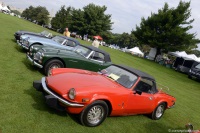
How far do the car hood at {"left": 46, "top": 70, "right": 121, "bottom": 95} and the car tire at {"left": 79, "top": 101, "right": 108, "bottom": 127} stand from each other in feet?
1.16

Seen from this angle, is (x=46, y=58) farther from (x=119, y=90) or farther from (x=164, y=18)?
(x=164, y=18)

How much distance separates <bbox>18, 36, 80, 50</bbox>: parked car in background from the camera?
1058 cm

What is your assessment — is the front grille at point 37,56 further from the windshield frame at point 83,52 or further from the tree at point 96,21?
the tree at point 96,21

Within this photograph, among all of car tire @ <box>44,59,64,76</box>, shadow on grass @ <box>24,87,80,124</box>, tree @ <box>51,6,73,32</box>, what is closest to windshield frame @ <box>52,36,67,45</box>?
car tire @ <box>44,59,64,76</box>

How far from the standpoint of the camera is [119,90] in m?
5.40

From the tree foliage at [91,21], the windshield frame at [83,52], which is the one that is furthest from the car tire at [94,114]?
the tree foliage at [91,21]

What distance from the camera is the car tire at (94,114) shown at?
482 centimetres

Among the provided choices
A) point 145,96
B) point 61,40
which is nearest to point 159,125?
point 145,96

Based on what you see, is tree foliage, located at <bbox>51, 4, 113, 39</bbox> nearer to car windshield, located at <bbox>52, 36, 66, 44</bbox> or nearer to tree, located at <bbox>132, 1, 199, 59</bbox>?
tree, located at <bbox>132, 1, 199, 59</bbox>

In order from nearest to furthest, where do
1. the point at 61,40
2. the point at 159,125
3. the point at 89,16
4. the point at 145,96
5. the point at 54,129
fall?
the point at 54,129, the point at 145,96, the point at 159,125, the point at 61,40, the point at 89,16

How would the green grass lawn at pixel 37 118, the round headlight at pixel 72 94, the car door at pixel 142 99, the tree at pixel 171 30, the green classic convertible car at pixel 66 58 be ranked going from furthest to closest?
the tree at pixel 171 30
the green classic convertible car at pixel 66 58
the car door at pixel 142 99
the round headlight at pixel 72 94
the green grass lawn at pixel 37 118

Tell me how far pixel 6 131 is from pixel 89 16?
61116 mm

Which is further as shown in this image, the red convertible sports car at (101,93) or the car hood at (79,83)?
the car hood at (79,83)

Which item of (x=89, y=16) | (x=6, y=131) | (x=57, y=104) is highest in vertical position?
(x=89, y=16)
